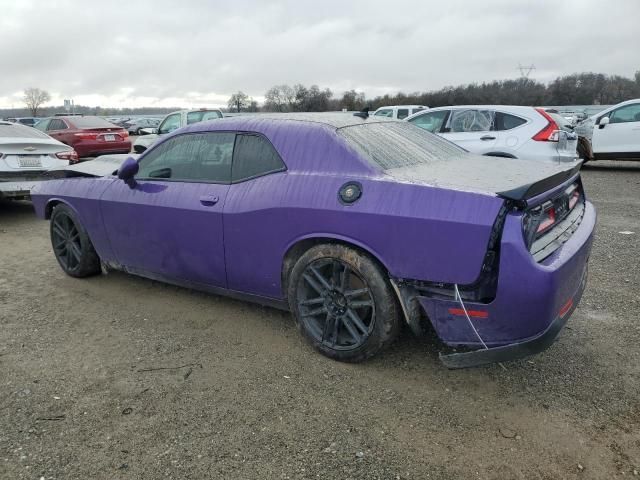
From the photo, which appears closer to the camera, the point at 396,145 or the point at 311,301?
the point at 311,301

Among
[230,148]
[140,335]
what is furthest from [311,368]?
[230,148]

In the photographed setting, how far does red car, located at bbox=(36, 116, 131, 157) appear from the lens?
13.9 meters

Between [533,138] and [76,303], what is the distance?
22.8ft

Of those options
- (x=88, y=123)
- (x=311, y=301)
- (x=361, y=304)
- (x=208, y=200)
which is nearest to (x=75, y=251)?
(x=208, y=200)

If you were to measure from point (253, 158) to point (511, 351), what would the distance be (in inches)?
80.7

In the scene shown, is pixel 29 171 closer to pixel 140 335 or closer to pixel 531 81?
pixel 140 335

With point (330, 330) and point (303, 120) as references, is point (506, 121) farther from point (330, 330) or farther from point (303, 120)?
point (330, 330)

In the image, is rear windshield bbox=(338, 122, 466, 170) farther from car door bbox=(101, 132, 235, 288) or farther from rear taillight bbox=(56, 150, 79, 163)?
rear taillight bbox=(56, 150, 79, 163)

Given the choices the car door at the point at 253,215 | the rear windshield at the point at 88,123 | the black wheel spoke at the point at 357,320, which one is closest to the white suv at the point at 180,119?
the rear windshield at the point at 88,123

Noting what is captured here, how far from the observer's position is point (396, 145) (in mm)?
3562

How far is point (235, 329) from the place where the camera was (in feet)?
12.5

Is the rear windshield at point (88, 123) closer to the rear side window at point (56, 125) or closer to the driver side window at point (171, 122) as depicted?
the rear side window at point (56, 125)

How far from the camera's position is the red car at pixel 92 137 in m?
13.9

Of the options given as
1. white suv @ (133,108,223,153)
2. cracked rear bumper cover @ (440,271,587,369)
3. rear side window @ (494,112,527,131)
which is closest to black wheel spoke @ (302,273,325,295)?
cracked rear bumper cover @ (440,271,587,369)
